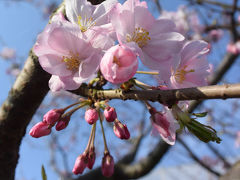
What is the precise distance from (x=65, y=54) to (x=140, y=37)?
0.92 feet

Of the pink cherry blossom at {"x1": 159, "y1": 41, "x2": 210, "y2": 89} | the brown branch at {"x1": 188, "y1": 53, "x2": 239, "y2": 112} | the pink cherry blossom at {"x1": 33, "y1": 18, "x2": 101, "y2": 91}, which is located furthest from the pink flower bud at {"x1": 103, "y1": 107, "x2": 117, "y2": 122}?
the brown branch at {"x1": 188, "y1": 53, "x2": 239, "y2": 112}

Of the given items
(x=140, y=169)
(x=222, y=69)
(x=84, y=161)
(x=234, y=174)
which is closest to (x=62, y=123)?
(x=84, y=161)

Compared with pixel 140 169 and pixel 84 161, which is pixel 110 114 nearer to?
pixel 84 161

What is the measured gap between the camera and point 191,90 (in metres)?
0.54

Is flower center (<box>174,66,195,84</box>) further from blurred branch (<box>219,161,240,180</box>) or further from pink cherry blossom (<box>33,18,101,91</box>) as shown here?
blurred branch (<box>219,161,240,180</box>)

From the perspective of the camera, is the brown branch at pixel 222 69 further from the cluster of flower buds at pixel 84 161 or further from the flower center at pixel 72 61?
the flower center at pixel 72 61

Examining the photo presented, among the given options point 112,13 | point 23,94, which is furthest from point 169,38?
point 23,94

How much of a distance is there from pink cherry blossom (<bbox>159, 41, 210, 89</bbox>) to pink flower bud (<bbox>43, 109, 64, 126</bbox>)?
1.48 ft

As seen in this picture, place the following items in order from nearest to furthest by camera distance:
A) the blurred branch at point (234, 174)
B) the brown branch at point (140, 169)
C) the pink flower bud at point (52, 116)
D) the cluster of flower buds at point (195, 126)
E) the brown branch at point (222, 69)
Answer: the cluster of flower buds at point (195, 126) → the pink flower bud at point (52, 116) → the blurred branch at point (234, 174) → the brown branch at point (140, 169) → the brown branch at point (222, 69)

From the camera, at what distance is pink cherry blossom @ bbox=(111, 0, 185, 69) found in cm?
67

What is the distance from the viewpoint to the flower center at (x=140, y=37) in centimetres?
76

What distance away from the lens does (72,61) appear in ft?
2.48

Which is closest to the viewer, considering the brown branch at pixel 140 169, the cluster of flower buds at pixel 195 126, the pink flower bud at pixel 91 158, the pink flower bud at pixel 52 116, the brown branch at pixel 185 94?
the brown branch at pixel 185 94

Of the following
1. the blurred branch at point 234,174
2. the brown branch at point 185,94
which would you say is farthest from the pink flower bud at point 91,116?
the blurred branch at point 234,174
